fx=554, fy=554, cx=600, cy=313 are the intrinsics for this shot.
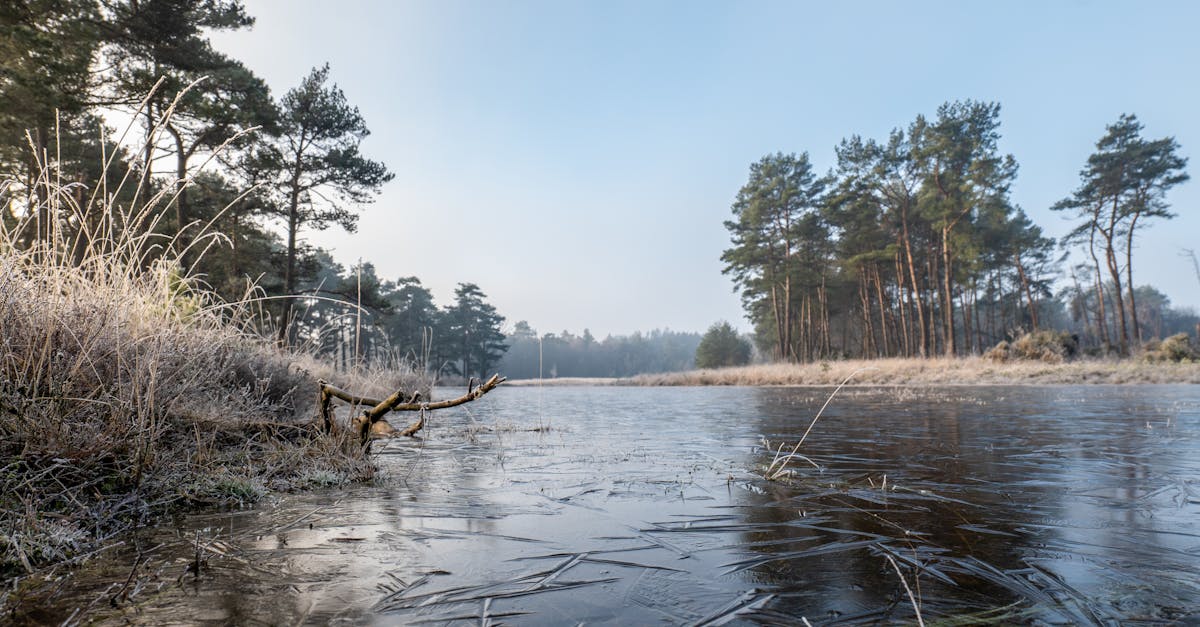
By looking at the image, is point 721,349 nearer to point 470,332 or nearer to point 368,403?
point 470,332

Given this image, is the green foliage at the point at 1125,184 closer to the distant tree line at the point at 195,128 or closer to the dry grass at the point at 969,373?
the dry grass at the point at 969,373

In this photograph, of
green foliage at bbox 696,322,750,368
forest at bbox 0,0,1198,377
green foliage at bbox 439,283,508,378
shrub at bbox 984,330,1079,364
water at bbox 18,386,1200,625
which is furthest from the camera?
green foliage at bbox 439,283,508,378

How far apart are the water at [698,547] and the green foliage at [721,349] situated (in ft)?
145

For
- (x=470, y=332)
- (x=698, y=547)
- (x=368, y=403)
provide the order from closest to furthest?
(x=698, y=547)
(x=368, y=403)
(x=470, y=332)

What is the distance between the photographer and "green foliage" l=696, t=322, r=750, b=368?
48.0m

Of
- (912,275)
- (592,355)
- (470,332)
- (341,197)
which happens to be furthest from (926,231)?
(592,355)

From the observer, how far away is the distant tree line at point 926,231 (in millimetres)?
27094

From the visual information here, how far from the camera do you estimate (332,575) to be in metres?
1.83

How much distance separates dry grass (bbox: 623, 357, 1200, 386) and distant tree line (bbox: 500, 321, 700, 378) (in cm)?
6432

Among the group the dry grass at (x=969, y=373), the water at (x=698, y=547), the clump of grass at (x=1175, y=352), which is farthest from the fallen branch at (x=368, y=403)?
the clump of grass at (x=1175, y=352)

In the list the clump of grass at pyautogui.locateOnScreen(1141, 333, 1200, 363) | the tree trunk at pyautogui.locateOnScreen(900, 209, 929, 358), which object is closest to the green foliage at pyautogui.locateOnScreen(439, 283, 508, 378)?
the tree trunk at pyautogui.locateOnScreen(900, 209, 929, 358)

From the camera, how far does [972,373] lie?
1988 cm

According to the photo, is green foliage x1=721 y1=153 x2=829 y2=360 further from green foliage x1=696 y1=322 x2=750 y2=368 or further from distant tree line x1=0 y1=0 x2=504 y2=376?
distant tree line x1=0 y1=0 x2=504 y2=376

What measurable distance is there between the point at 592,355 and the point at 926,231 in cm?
7764
